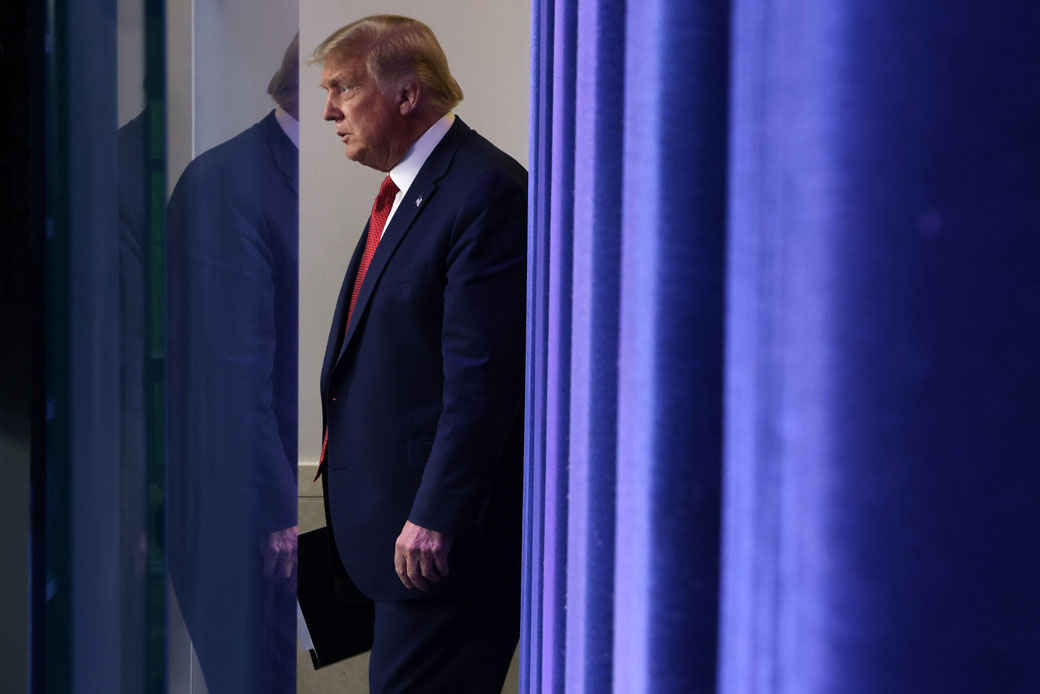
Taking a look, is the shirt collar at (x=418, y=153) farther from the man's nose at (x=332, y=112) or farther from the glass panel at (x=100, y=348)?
the glass panel at (x=100, y=348)

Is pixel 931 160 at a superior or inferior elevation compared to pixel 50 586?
superior

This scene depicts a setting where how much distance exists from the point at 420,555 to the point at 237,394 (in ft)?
1.53

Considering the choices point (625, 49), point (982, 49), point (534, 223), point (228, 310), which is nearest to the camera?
point (982, 49)

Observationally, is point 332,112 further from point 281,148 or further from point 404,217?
→ point 281,148

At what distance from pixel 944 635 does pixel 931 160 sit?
0.08m

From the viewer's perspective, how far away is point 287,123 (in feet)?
2.41

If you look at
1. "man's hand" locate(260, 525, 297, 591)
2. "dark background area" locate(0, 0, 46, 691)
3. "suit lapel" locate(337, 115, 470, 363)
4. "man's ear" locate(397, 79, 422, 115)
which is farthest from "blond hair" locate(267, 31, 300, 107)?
"man's ear" locate(397, 79, 422, 115)

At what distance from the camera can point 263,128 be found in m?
0.72

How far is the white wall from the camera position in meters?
2.03

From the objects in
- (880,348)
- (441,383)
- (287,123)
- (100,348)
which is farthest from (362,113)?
(880,348)

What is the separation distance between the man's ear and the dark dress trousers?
10 cm

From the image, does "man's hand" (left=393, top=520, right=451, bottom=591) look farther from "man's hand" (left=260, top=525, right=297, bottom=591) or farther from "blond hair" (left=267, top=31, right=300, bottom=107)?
"blond hair" (left=267, top=31, right=300, bottom=107)

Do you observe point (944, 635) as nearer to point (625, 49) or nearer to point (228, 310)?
point (625, 49)

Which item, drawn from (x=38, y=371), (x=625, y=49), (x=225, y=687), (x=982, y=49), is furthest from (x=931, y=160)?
(x=225, y=687)
